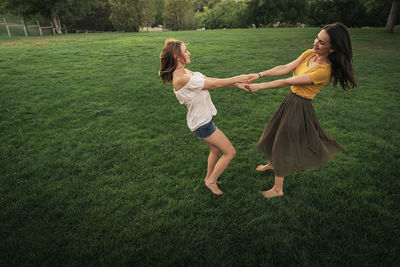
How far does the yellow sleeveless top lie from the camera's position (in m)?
2.52

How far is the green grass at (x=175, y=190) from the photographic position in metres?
2.66

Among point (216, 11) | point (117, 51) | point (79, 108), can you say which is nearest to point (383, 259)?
point (79, 108)

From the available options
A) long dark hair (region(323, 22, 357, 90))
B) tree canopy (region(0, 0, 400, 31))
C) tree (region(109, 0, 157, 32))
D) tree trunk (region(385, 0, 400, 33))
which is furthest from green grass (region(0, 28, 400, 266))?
tree (region(109, 0, 157, 32))

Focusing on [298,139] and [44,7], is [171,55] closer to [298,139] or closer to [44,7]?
[298,139]

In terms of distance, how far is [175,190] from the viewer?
11.7 ft

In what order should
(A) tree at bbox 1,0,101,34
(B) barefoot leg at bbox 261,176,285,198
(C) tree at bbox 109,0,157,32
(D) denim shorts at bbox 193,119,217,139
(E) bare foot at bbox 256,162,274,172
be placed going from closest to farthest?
1. (D) denim shorts at bbox 193,119,217,139
2. (B) barefoot leg at bbox 261,176,285,198
3. (E) bare foot at bbox 256,162,274,172
4. (A) tree at bbox 1,0,101,34
5. (C) tree at bbox 109,0,157,32

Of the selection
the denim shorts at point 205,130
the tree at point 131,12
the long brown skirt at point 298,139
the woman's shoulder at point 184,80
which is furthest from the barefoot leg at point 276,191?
the tree at point 131,12

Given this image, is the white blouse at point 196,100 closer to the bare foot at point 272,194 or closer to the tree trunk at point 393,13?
the bare foot at point 272,194

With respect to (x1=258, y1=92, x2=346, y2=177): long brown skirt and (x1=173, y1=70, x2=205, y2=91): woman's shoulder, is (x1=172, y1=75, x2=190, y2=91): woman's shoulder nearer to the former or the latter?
(x1=173, y1=70, x2=205, y2=91): woman's shoulder

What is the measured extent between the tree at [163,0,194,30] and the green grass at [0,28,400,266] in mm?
56814

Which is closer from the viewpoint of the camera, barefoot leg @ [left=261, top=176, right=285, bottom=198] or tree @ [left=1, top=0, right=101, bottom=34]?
barefoot leg @ [left=261, top=176, right=285, bottom=198]

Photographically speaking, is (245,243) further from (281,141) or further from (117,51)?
(117,51)

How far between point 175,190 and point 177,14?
61631 millimetres

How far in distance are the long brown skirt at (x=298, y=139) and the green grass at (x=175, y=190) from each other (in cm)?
63
